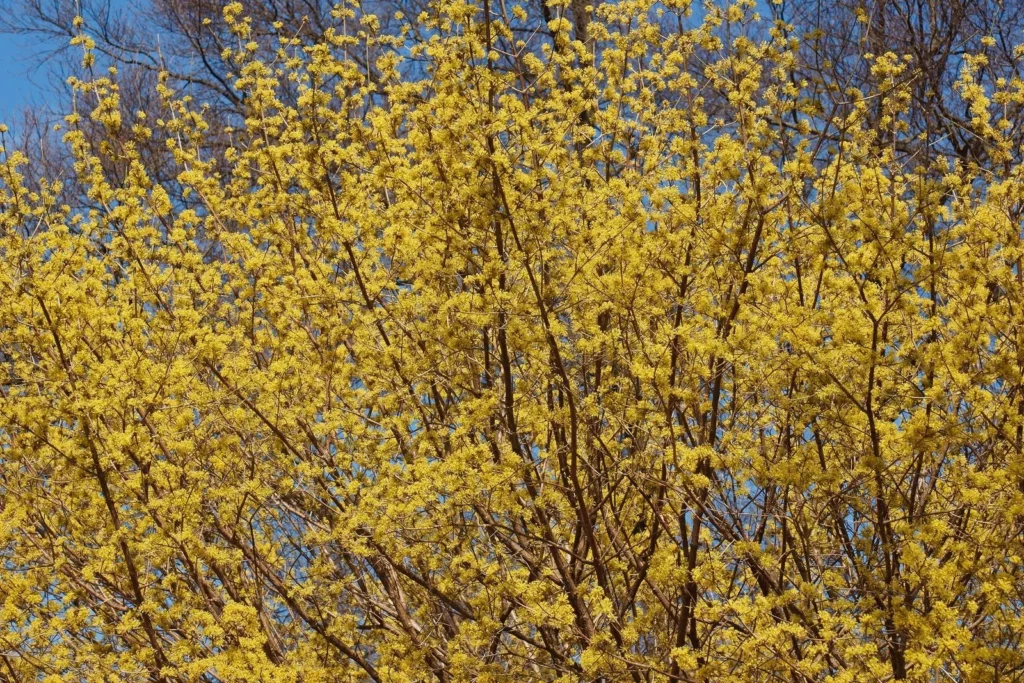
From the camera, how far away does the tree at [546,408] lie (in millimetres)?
4363

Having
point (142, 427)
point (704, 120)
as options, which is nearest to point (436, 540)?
point (142, 427)

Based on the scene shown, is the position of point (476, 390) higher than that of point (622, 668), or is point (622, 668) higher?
point (476, 390)

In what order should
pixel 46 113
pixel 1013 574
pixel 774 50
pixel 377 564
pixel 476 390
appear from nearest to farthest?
pixel 1013 574, pixel 774 50, pixel 476 390, pixel 377 564, pixel 46 113

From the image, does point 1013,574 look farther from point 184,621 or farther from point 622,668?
point 184,621

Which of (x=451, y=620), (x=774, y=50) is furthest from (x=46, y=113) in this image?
(x=774, y=50)

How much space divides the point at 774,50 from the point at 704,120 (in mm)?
454

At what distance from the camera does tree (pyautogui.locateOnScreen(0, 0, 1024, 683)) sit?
436 cm

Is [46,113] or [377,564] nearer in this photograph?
[377,564]

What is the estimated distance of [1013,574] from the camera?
4363 millimetres

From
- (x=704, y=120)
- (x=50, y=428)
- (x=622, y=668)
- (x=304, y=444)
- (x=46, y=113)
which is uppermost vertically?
(x=46, y=113)

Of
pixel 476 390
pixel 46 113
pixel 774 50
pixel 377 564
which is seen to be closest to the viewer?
pixel 774 50

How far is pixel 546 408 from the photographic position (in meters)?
4.89

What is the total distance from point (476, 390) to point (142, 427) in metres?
1.48

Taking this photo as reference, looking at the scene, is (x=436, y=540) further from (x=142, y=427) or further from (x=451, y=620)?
(x=142, y=427)
